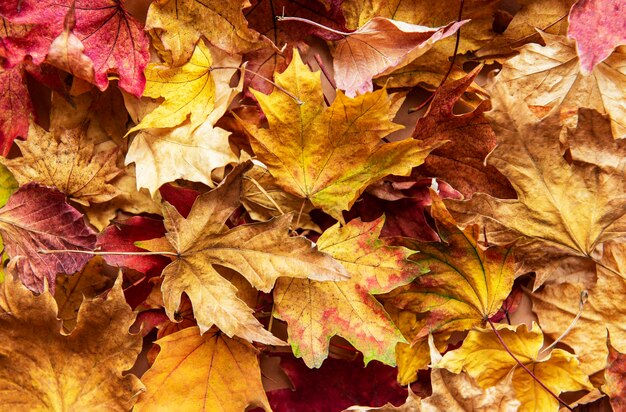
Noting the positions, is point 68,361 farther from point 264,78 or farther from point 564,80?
point 564,80

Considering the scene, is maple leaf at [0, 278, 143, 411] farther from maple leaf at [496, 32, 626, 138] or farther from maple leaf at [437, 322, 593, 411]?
maple leaf at [496, 32, 626, 138]

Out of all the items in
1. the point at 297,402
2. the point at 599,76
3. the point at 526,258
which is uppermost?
the point at 599,76

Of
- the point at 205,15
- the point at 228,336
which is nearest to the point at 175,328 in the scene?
the point at 228,336

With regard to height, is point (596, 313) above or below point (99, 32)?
below

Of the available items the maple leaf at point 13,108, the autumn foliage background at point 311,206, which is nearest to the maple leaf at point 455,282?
the autumn foliage background at point 311,206

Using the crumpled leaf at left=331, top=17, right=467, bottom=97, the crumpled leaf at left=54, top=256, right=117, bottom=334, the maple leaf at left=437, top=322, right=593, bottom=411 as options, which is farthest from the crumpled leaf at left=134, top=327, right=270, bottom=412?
the crumpled leaf at left=331, top=17, right=467, bottom=97

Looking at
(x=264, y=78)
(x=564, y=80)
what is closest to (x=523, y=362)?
(x=564, y=80)

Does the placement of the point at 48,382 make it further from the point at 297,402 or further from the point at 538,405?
the point at 538,405

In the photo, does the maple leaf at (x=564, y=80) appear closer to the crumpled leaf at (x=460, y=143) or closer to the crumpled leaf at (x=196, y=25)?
the crumpled leaf at (x=460, y=143)
